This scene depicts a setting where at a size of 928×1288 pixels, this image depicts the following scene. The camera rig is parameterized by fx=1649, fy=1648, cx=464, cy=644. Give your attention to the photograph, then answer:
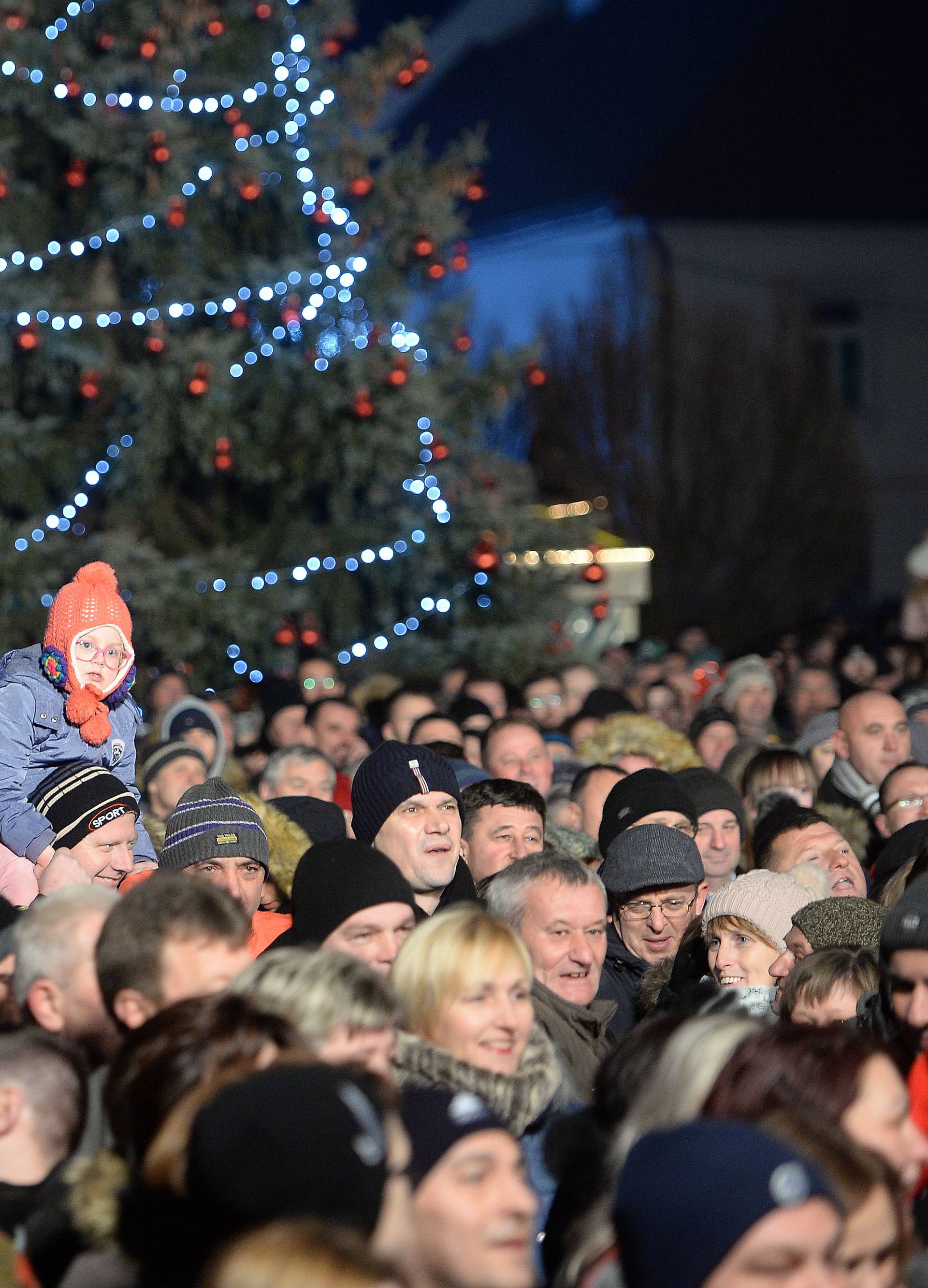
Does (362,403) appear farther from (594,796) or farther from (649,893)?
(649,893)

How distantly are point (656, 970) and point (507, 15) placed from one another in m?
32.7

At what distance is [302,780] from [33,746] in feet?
7.67

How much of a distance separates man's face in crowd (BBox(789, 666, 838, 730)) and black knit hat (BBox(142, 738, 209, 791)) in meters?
5.93

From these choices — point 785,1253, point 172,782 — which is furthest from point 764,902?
point 172,782

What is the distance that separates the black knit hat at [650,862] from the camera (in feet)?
19.7

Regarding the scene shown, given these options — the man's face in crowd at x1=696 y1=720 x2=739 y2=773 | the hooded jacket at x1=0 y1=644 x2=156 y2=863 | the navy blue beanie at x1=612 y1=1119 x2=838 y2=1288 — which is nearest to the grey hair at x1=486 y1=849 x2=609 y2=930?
the hooded jacket at x1=0 y1=644 x2=156 y2=863

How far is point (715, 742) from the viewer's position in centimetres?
975

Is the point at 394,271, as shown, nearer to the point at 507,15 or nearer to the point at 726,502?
the point at 726,502

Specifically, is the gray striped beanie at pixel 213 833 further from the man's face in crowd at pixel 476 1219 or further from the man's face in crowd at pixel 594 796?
the man's face in crowd at pixel 476 1219

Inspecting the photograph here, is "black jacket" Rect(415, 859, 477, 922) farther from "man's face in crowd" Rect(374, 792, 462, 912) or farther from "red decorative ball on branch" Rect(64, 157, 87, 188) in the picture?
"red decorative ball on branch" Rect(64, 157, 87, 188)

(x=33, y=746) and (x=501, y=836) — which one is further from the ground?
(x=33, y=746)

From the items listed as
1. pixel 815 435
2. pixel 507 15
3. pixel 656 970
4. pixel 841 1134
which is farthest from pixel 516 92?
pixel 841 1134

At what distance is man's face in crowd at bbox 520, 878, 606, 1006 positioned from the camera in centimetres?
494

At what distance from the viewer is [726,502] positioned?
2555cm
